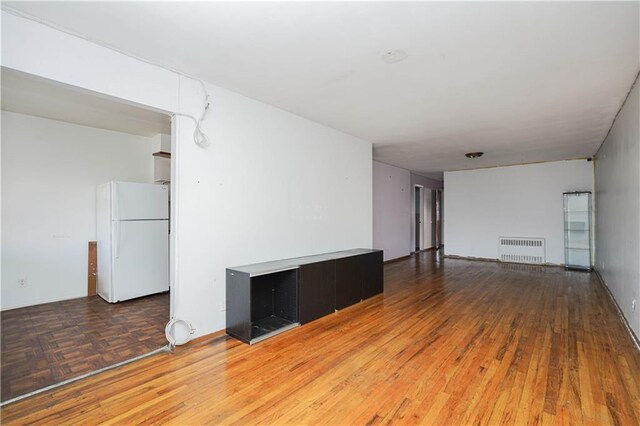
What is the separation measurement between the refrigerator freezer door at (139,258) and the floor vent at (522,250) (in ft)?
26.4

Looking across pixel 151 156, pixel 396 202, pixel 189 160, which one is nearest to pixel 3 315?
pixel 151 156

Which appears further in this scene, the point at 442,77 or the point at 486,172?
the point at 486,172

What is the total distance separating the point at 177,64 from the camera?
9.16 feet

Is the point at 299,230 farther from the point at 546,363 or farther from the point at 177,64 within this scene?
the point at 546,363

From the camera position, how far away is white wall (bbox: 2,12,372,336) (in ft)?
7.68

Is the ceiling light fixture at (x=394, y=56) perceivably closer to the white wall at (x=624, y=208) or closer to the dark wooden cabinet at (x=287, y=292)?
the dark wooden cabinet at (x=287, y=292)

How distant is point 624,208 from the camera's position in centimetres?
367

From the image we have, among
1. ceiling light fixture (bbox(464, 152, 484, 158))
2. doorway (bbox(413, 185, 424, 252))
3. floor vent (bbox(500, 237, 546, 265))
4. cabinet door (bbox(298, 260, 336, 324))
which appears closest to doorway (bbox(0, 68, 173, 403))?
cabinet door (bbox(298, 260, 336, 324))

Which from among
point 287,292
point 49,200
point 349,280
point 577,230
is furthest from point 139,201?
point 577,230

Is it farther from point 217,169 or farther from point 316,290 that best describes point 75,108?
point 316,290

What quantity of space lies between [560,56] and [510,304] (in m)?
3.22

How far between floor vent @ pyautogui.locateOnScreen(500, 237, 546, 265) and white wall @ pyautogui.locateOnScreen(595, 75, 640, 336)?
2.26 meters

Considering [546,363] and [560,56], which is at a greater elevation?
[560,56]

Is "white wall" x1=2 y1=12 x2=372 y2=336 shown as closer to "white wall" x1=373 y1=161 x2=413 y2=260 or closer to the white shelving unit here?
"white wall" x1=373 y1=161 x2=413 y2=260
